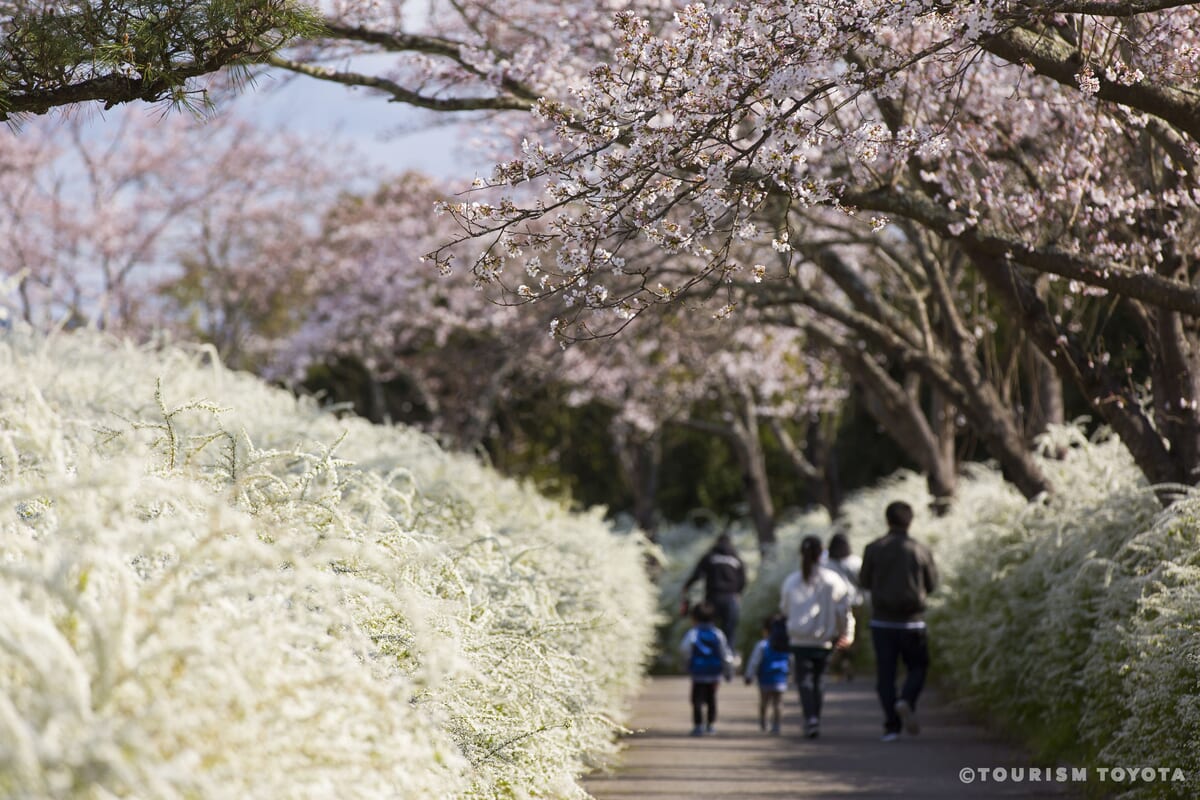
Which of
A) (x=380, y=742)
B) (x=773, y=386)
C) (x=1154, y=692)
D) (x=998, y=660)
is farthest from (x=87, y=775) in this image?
(x=773, y=386)

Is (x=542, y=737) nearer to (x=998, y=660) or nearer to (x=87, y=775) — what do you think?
(x=87, y=775)

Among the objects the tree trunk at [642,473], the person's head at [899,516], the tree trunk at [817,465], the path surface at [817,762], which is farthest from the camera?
the tree trunk at [642,473]

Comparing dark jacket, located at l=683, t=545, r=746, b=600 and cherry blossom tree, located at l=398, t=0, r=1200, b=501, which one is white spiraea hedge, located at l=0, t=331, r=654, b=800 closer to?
cherry blossom tree, located at l=398, t=0, r=1200, b=501

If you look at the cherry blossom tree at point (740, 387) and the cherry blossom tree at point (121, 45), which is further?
the cherry blossom tree at point (740, 387)

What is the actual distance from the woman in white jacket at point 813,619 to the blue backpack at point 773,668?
22 centimetres

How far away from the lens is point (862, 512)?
65.0 feet

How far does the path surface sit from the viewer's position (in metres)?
7.28

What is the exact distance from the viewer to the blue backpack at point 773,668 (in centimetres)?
1061

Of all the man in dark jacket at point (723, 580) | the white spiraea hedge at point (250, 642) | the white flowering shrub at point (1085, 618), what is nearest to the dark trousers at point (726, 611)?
the man in dark jacket at point (723, 580)

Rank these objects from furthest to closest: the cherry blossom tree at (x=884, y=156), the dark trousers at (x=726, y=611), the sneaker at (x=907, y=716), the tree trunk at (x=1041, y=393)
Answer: the dark trousers at (x=726, y=611), the tree trunk at (x=1041, y=393), the sneaker at (x=907, y=716), the cherry blossom tree at (x=884, y=156)

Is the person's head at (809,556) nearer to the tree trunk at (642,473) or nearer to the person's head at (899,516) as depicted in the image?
the person's head at (899,516)

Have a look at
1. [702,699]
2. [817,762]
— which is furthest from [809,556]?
[817,762]

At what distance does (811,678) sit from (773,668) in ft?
1.81

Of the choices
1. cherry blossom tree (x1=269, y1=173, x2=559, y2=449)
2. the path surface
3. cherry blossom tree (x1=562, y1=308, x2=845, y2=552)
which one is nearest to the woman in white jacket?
the path surface
